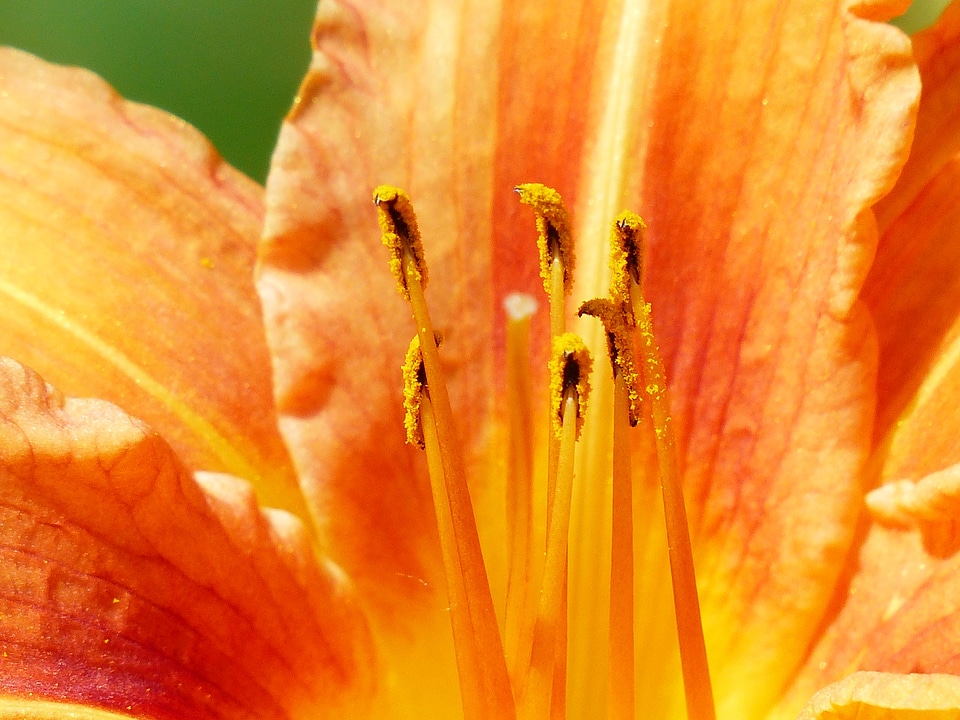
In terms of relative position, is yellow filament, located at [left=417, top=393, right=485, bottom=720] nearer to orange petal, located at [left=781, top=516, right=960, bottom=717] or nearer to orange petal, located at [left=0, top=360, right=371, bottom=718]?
orange petal, located at [left=0, top=360, right=371, bottom=718]

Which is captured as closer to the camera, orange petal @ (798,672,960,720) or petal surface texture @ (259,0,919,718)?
orange petal @ (798,672,960,720)

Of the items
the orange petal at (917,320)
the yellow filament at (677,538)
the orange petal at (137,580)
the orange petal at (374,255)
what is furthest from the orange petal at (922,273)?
the orange petal at (137,580)

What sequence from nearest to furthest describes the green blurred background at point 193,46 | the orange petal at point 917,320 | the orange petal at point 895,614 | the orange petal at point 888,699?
1. the orange petal at point 888,699
2. the orange petal at point 895,614
3. the orange petal at point 917,320
4. the green blurred background at point 193,46

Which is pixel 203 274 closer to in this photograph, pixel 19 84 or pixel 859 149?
pixel 19 84

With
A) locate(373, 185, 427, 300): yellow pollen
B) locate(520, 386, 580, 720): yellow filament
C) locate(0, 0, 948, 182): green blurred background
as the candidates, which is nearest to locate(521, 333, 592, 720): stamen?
locate(520, 386, 580, 720): yellow filament

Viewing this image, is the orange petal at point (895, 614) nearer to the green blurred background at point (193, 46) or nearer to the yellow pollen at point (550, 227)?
the yellow pollen at point (550, 227)

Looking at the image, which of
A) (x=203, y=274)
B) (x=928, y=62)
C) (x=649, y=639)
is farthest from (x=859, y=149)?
(x=203, y=274)

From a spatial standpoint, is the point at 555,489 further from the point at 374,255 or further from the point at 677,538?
the point at 374,255
